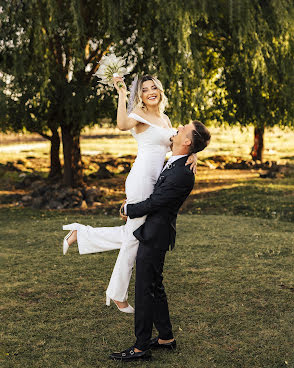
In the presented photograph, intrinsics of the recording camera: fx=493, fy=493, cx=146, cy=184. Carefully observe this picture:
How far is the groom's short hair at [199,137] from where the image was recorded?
3.83 metres

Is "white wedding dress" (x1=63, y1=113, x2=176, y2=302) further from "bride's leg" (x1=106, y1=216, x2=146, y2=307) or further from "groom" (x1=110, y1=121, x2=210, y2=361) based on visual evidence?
"groom" (x1=110, y1=121, x2=210, y2=361)

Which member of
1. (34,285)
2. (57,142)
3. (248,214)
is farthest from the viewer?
(57,142)

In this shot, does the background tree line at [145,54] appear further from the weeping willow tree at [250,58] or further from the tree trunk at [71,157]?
the tree trunk at [71,157]

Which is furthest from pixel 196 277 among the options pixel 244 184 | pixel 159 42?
pixel 244 184

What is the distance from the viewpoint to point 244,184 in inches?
628

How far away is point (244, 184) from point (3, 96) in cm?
815

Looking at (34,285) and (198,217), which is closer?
(34,285)

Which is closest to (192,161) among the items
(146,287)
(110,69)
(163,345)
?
(146,287)

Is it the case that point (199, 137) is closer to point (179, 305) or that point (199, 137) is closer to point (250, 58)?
point (179, 305)

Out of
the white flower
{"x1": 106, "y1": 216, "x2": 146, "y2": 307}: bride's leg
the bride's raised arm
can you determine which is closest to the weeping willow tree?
the white flower

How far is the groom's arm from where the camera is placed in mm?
3777

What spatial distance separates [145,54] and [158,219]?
9.00 metres

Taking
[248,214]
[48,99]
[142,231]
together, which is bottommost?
[248,214]

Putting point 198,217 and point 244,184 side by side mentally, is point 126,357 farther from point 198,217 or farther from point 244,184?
point 244,184
